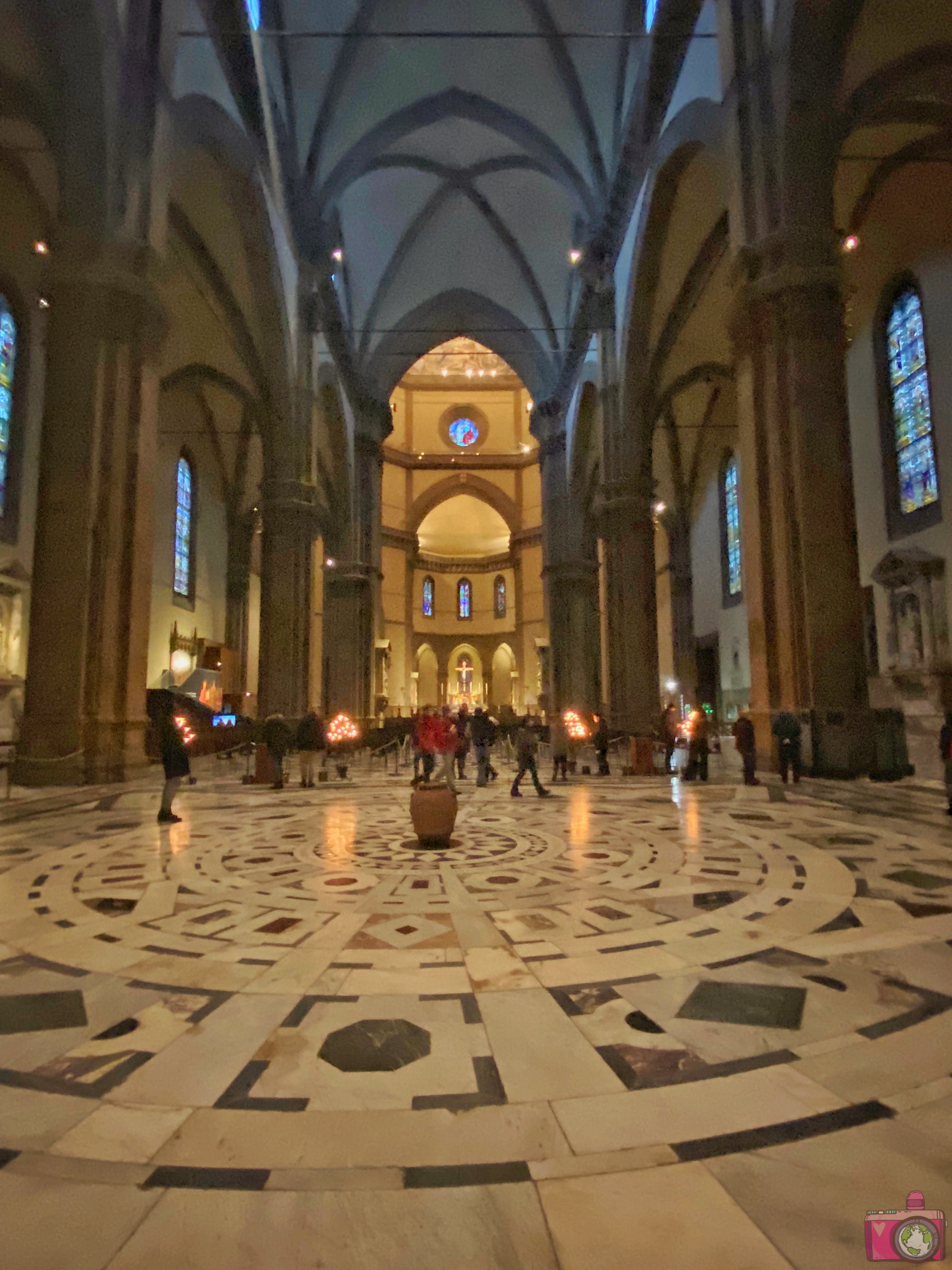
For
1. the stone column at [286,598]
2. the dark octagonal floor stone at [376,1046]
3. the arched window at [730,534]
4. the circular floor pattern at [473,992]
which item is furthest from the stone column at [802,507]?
the arched window at [730,534]

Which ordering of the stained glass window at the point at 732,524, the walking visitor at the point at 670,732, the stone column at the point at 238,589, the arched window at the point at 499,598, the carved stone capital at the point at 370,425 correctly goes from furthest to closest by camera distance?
the arched window at the point at 499,598
the carved stone capital at the point at 370,425
the stone column at the point at 238,589
the stained glass window at the point at 732,524
the walking visitor at the point at 670,732

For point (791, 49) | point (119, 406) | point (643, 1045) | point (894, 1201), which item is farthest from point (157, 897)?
point (791, 49)

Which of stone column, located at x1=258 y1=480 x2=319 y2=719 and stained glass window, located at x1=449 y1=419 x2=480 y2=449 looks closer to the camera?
stone column, located at x1=258 y1=480 x2=319 y2=719

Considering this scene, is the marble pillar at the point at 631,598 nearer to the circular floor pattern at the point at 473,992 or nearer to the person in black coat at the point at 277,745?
the person in black coat at the point at 277,745

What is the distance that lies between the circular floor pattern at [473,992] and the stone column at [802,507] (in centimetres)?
455

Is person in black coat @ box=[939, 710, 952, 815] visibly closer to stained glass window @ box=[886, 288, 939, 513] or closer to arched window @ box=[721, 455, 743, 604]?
stained glass window @ box=[886, 288, 939, 513]

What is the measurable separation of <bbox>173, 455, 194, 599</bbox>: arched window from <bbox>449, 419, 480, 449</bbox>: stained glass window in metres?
22.6

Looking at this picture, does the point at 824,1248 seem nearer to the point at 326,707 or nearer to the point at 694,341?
the point at 694,341

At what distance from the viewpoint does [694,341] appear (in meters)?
21.9

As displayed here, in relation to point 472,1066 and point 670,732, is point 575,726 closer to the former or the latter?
point 670,732

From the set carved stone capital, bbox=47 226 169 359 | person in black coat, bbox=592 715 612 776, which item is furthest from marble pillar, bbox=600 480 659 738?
carved stone capital, bbox=47 226 169 359

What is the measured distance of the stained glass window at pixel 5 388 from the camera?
51.5 ft

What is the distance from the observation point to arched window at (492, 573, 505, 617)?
4853 centimetres

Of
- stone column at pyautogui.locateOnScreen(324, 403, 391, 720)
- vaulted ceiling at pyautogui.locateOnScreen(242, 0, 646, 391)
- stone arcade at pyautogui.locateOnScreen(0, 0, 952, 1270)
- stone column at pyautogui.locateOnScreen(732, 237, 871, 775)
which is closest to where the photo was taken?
stone arcade at pyautogui.locateOnScreen(0, 0, 952, 1270)
